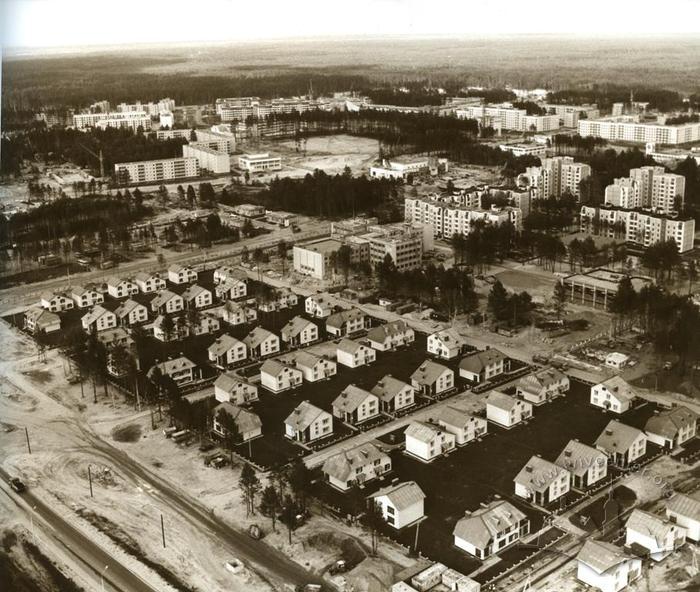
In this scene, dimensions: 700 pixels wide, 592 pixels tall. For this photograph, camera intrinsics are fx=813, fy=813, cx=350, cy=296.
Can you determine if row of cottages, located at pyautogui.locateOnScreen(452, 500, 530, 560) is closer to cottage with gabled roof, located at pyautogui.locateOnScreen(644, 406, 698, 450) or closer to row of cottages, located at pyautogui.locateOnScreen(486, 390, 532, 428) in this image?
row of cottages, located at pyautogui.locateOnScreen(486, 390, 532, 428)

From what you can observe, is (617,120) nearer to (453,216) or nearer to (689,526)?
(453,216)

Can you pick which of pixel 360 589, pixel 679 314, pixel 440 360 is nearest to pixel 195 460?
pixel 360 589

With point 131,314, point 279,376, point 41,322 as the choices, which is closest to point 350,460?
point 279,376

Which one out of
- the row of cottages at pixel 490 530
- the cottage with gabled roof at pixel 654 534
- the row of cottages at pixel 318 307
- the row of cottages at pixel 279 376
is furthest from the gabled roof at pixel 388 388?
the cottage with gabled roof at pixel 654 534

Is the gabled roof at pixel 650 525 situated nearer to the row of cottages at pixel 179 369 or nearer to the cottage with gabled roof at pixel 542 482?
the cottage with gabled roof at pixel 542 482

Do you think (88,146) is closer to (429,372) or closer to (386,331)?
(386,331)

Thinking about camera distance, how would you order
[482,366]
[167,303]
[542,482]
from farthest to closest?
[167,303] < [482,366] < [542,482]
